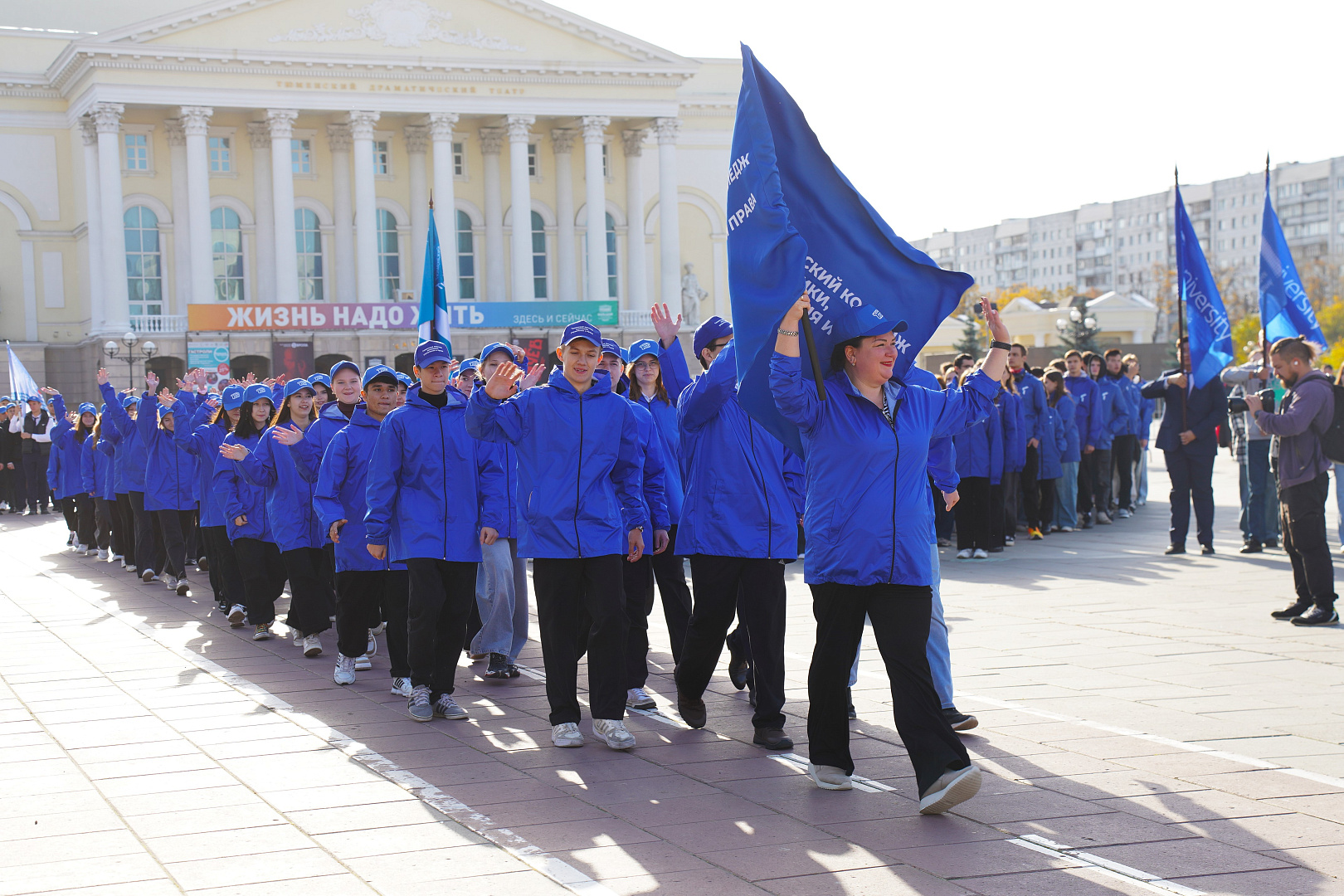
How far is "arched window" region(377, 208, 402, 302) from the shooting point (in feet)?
184

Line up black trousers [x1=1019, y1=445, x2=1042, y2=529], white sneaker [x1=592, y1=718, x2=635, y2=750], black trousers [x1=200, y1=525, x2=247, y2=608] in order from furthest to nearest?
black trousers [x1=1019, y1=445, x2=1042, y2=529] < black trousers [x1=200, y1=525, x2=247, y2=608] < white sneaker [x1=592, y1=718, x2=635, y2=750]

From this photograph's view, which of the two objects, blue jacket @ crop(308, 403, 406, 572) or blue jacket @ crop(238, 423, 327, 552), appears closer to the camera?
blue jacket @ crop(308, 403, 406, 572)

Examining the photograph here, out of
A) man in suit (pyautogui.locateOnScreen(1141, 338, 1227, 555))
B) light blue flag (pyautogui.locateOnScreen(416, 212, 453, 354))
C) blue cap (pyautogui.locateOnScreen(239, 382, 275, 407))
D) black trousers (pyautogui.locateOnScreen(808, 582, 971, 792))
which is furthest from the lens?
man in suit (pyautogui.locateOnScreen(1141, 338, 1227, 555))

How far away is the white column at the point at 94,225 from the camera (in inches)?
1986

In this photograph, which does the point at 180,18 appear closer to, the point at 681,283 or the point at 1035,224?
the point at 681,283

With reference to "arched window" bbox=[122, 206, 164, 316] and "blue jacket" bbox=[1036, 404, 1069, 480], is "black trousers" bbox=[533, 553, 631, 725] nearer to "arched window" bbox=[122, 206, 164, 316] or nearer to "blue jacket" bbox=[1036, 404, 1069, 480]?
"blue jacket" bbox=[1036, 404, 1069, 480]

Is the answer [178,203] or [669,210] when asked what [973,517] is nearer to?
[669,210]

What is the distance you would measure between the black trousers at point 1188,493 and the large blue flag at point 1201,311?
0.91 metres

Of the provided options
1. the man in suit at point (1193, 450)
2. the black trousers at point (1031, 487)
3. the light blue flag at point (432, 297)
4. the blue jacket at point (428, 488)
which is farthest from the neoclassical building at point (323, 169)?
the blue jacket at point (428, 488)

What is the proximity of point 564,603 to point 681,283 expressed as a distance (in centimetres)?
5151

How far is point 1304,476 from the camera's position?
1030cm

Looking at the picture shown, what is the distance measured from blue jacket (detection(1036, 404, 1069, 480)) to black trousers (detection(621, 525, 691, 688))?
9.36m

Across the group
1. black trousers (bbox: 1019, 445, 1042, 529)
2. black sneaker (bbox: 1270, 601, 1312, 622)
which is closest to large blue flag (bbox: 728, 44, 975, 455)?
black sneaker (bbox: 1270, 601, 1312, 622)

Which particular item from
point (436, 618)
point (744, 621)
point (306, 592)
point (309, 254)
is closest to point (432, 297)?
point (306, 592)
